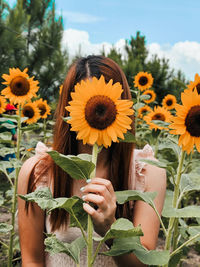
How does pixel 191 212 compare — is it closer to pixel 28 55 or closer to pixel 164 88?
pixel 164 88

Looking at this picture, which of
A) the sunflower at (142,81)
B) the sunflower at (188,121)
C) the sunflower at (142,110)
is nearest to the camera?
the sunflower at (188,121)

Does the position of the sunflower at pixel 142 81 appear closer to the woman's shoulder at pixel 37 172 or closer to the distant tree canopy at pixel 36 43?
the woman's shoulder at pixel 37 172

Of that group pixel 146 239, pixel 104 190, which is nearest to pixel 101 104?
pixel 104 190

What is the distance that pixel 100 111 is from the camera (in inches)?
25.5

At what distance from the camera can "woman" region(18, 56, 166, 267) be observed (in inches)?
40.5

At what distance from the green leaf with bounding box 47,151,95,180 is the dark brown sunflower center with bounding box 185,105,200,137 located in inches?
12.9

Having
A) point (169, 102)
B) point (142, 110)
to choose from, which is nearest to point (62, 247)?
point (142, 110)

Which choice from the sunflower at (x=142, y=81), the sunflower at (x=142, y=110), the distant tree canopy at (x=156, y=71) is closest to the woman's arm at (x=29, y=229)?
the sunflower at (x=142, y=110)

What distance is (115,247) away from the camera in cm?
65

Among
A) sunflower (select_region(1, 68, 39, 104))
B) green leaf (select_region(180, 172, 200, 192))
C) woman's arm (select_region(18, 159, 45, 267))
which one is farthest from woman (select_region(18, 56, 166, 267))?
sunflower (select_region(1, 68, 39, 104))

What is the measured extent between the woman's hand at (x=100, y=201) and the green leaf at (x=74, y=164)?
26 mm

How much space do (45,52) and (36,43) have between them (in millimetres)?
525

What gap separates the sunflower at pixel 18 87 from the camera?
6.94 feet

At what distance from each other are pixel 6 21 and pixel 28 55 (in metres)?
1.14
